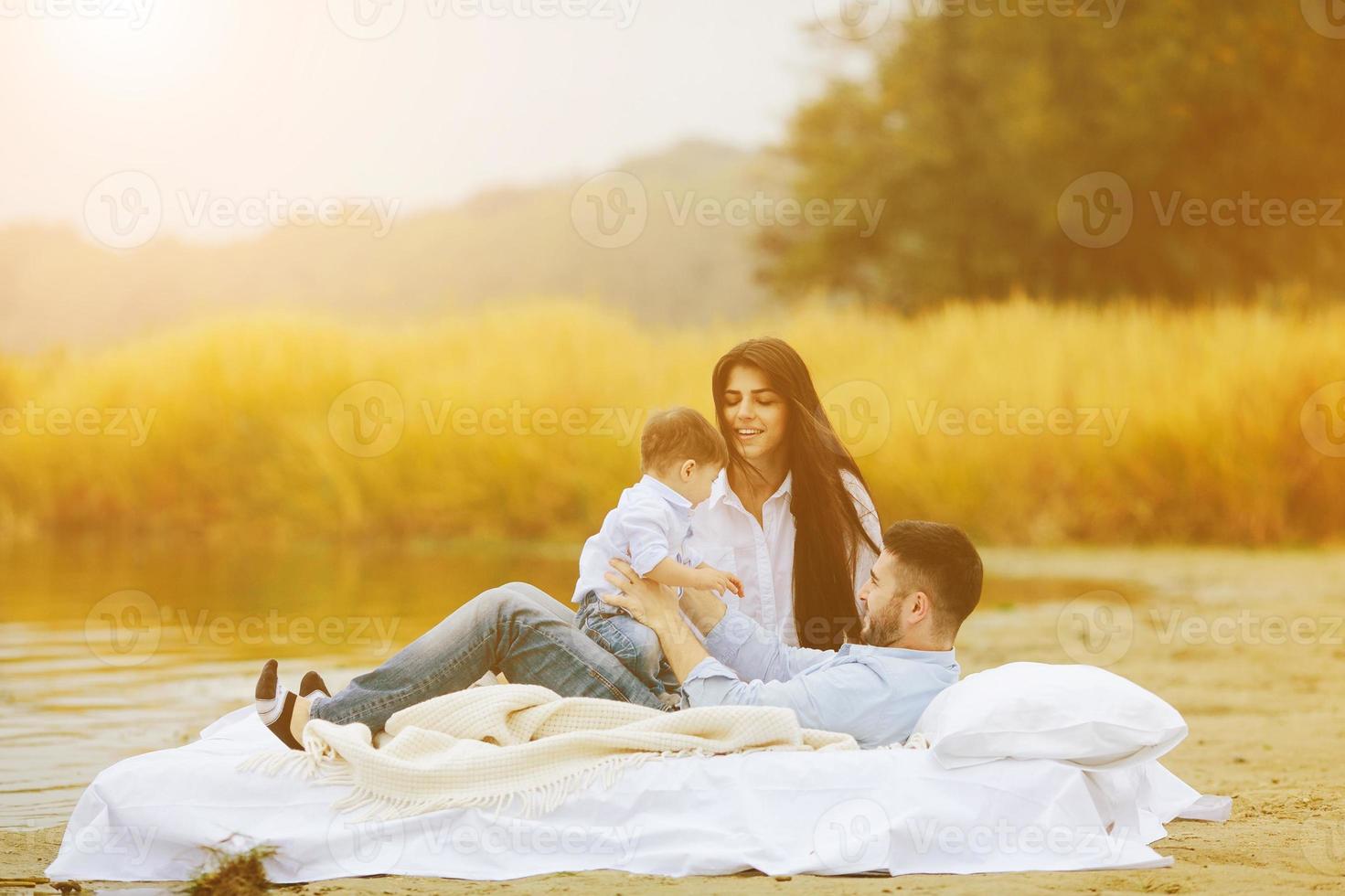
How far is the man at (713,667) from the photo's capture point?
4703mm

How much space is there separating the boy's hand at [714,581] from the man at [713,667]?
0.22 m

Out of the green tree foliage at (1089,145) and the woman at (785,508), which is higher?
the green tree foliage at (1089,145)

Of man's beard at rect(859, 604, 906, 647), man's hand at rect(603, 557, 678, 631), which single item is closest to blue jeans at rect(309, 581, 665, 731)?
man's hand at rect(603, 557, 678, 631)

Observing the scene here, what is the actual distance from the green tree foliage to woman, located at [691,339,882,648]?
16390 millimetres

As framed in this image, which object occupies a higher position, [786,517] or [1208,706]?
[786,517]

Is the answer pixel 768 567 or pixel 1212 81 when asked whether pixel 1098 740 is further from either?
pixel 1212 81

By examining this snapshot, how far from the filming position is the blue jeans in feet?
15.6

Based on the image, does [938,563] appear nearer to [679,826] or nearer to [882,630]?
[882,630]

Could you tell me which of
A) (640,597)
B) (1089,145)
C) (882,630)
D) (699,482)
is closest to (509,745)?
(640,597)

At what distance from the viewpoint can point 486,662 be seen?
→ 4820 millimetres

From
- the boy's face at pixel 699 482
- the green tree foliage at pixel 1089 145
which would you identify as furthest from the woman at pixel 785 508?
the green tree foliage at pixel 1089 145

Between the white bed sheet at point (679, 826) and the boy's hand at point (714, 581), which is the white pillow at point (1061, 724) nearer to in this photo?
the white bed sheet at point (679, 826)

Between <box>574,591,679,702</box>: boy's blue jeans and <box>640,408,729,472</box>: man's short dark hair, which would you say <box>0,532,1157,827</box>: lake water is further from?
<box>640,408,729,472</box>: man's short dark hair

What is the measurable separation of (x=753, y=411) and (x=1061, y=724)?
1637mm
